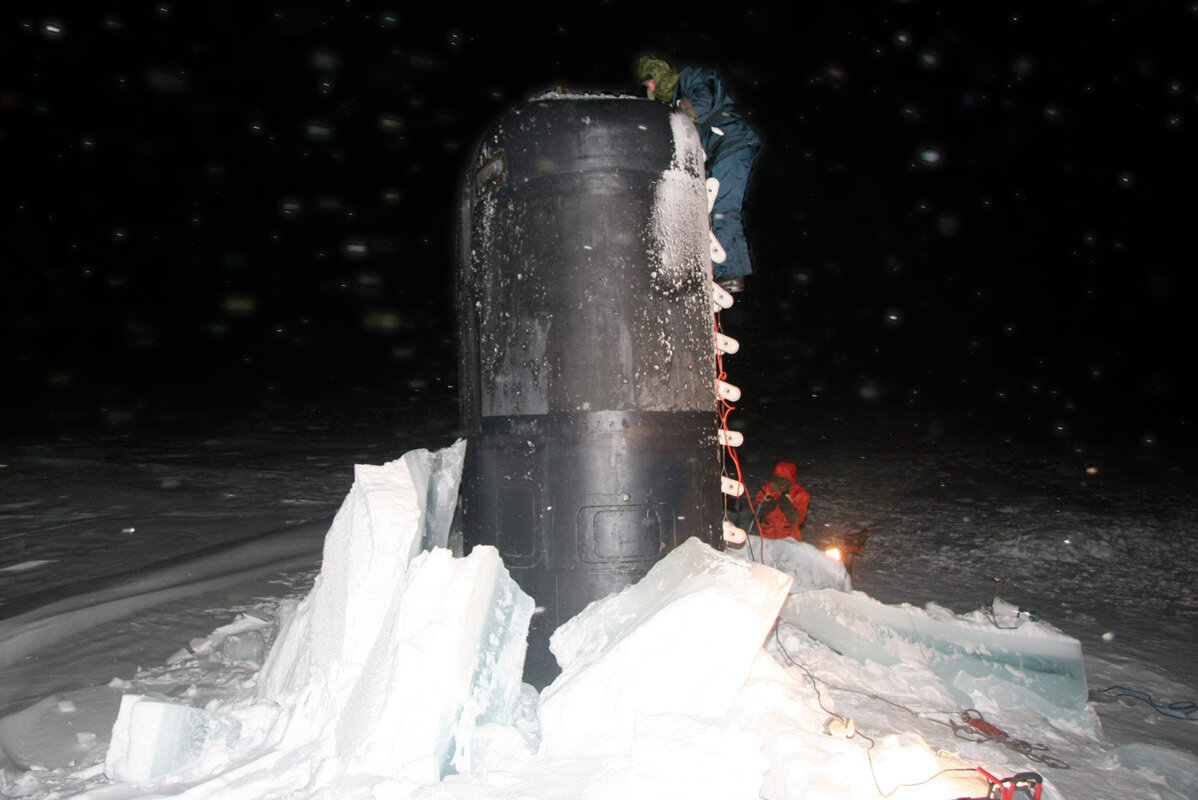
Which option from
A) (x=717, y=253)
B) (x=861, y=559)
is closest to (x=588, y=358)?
(x=717, y=253)

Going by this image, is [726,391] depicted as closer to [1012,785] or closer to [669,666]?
[669,666]

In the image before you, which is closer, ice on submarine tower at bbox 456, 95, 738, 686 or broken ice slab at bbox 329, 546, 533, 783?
broken ice slab at bbox 329, 546, 533, 783

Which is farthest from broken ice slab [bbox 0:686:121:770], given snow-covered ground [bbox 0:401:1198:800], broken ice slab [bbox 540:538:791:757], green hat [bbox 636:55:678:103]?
green hat [bbox 636:55:678:103]

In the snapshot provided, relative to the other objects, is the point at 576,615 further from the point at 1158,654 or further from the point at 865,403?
the point at 865,403

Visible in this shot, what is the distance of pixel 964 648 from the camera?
3.94m

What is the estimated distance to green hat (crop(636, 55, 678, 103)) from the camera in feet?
12.9

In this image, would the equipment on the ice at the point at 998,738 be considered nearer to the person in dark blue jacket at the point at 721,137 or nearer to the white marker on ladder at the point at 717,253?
the person in dark blue jacket at the point at 721,137

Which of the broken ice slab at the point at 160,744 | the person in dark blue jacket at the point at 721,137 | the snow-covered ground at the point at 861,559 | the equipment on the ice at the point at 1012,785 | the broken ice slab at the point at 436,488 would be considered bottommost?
the snow-covered ground at the point at 861,559

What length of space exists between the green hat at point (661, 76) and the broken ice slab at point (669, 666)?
8.54ft

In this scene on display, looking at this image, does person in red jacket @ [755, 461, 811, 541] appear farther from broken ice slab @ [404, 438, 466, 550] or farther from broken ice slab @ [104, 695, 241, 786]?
broken ice slab @ [104, 695, 241, 786]

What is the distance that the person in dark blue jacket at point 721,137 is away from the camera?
12.6ft

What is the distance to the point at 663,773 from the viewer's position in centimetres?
225

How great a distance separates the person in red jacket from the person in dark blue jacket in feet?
10.7

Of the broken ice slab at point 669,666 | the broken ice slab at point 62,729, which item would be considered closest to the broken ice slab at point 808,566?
the broken ice slab at point 669,666
